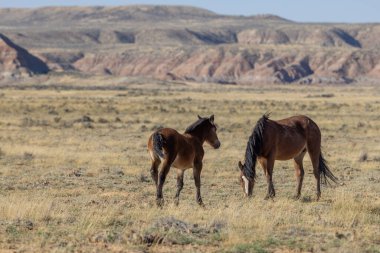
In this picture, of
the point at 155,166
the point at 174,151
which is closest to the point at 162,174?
the point at 155,166

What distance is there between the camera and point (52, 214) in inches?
479

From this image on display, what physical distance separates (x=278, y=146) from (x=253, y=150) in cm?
103

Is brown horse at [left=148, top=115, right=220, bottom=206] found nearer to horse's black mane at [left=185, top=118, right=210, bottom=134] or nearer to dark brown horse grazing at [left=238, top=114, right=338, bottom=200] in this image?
horse's black mane at [left=185, top=118, right=210, bottom=134]

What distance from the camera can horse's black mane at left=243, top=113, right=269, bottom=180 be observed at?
13898 mm

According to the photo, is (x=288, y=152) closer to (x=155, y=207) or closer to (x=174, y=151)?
(x=174, y=151)

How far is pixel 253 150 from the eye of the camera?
14148 millimetres

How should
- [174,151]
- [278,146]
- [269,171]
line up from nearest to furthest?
[174,151]
[269,171]
[278,146]

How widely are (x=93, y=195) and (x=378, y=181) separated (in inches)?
310

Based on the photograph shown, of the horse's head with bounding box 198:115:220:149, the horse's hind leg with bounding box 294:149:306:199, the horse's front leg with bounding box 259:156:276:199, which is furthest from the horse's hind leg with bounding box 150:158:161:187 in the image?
the horse's hind leg with bounding box 294:149:306:199

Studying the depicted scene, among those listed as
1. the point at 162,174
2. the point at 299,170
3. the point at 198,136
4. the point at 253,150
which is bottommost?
the point at 299,170

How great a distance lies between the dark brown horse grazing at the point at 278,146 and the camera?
14.0m

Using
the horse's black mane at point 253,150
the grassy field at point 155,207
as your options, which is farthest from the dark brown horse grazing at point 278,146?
the grassy field at point 155,207

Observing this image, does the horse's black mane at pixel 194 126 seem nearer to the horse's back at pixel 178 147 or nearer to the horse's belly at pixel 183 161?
the horse's back at pixel 178 147

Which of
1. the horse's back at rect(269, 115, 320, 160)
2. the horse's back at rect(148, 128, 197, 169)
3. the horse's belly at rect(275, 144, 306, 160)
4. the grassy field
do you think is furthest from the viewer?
the horse's belly at rect(275, 144, 306, 160)
